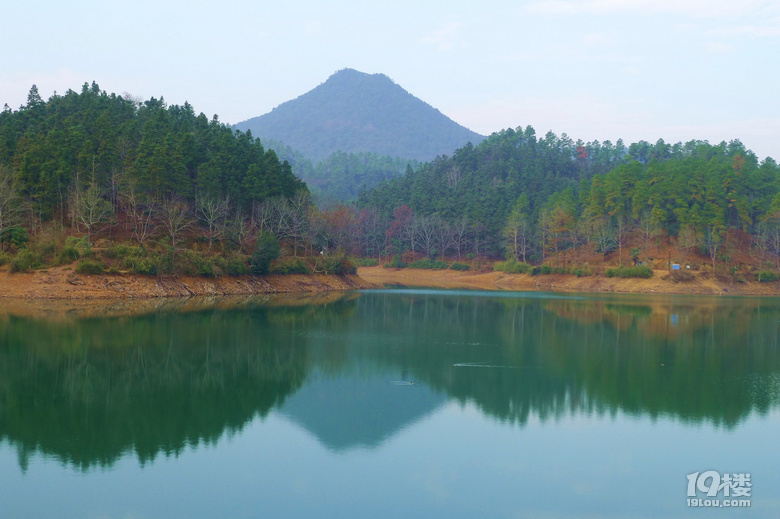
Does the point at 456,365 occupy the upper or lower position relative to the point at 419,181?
lower

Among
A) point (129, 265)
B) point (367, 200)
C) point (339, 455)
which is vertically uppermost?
point (367, 200)

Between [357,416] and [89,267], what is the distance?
34.2 m

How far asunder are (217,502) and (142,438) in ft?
14.5

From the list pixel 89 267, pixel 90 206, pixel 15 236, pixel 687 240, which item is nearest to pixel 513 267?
pixel 687 240

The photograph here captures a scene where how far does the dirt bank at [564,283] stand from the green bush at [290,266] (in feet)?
49.7

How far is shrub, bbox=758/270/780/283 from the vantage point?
74438 millimetres

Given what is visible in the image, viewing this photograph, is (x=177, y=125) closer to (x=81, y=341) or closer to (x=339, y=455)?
(x=81, y=341)

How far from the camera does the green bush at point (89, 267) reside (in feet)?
155

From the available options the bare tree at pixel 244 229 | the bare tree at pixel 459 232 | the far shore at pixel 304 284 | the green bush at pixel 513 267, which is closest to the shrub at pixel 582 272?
the far shore at pixel 304 284

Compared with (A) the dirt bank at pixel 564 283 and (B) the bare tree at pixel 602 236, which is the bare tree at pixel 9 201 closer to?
(A) the dirt bank at pixel 564 283

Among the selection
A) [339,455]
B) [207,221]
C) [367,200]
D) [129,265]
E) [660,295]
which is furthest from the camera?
[367,200]

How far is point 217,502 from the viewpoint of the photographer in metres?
13.5

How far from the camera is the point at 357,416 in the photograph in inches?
795

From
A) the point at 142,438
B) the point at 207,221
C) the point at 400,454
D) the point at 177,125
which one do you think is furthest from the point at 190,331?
the point at 177,125
